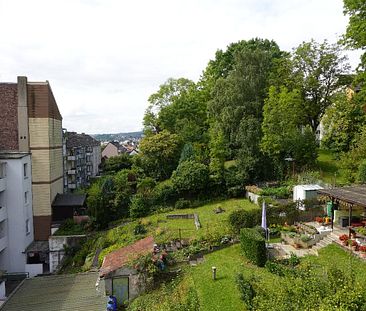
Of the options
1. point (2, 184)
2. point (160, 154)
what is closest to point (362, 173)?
point (160, 154)

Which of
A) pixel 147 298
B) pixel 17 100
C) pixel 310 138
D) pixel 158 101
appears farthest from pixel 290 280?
pixel 158 101

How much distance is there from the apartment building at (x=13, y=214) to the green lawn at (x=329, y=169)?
2702 cm

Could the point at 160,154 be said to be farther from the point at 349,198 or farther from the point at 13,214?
the point at 349,198

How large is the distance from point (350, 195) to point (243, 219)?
6.31 m

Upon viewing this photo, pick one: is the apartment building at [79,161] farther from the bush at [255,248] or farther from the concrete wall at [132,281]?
the bush at [255,248]

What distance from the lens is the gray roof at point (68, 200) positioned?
35.1 m

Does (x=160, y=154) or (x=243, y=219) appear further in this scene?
(x=160, y=154)

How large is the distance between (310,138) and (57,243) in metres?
25.5

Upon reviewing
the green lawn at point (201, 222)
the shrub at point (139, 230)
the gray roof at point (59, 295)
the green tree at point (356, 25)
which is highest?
the green tree at point (356, 25)

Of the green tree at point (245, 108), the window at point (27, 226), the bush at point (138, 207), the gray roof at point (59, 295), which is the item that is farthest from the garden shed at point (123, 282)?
the green tree at point (245, 108)

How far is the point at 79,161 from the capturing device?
55312 millimetres

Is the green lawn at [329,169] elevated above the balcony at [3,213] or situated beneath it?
elevated above

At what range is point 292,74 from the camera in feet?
126

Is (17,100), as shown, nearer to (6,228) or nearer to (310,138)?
(6,228)
